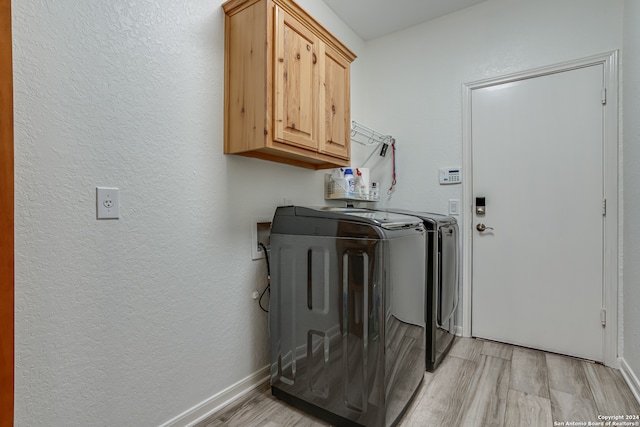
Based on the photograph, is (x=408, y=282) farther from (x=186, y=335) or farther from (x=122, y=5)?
(x=122, y=5)

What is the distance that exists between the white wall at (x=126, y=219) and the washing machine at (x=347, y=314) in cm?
26

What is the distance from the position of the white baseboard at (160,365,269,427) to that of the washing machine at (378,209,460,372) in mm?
1026

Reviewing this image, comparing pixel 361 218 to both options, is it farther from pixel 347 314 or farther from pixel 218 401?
pixel 218 401

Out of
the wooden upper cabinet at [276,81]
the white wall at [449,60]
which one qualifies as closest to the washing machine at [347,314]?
the wooden upper cabinet at [276,81]

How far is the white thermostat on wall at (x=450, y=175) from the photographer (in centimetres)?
243

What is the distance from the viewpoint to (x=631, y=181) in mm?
1763

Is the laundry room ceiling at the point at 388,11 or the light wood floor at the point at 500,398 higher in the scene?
the laundry room ceiling at the point at 388,11

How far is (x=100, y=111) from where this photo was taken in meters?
1.14

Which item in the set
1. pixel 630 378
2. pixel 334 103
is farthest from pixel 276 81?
pixel 630 378

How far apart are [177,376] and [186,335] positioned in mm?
175

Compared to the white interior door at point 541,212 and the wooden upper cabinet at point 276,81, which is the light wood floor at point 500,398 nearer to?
the white interior door at point 541,212

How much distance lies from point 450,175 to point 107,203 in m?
2.28

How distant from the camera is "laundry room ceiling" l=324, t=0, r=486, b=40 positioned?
7.75 ft

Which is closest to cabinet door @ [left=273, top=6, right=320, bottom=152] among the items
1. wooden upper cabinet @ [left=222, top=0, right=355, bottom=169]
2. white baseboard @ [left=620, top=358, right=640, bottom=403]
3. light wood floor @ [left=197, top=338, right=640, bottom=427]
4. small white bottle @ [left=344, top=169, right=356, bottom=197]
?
wooden upper cabinet @ [left=222, top=0, right=355, bottom=169]
